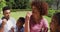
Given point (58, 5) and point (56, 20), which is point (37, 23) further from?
point (58, 5)

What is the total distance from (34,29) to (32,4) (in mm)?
355

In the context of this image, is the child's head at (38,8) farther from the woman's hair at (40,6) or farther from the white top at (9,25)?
the white top at (9,25)

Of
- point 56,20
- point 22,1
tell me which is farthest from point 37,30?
point 22,1

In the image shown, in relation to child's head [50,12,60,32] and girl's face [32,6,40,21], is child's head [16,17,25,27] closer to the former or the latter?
girl's face [32,6,40,21]

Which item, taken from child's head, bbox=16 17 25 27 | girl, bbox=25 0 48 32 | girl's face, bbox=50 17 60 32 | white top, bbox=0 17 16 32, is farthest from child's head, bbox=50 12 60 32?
white top, bbox=0 17 16 32

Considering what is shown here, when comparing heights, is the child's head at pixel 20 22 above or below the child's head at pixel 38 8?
below

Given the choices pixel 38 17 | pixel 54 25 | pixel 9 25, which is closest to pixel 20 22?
pixel 9 25

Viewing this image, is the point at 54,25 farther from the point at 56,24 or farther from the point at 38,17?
the point at 38,17

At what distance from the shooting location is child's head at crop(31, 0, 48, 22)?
2857mm

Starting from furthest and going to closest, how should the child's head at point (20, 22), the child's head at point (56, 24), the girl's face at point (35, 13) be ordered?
the child's head at point (20, 22) → the girl's face at point (35, 13) → the child's head at point (56, 24)

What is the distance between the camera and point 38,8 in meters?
2.87

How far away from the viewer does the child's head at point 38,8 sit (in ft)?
9.37

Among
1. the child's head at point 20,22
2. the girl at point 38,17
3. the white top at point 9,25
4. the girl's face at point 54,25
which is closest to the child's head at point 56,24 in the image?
the girl's face at point 54,25

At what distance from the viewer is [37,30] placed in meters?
2.99
